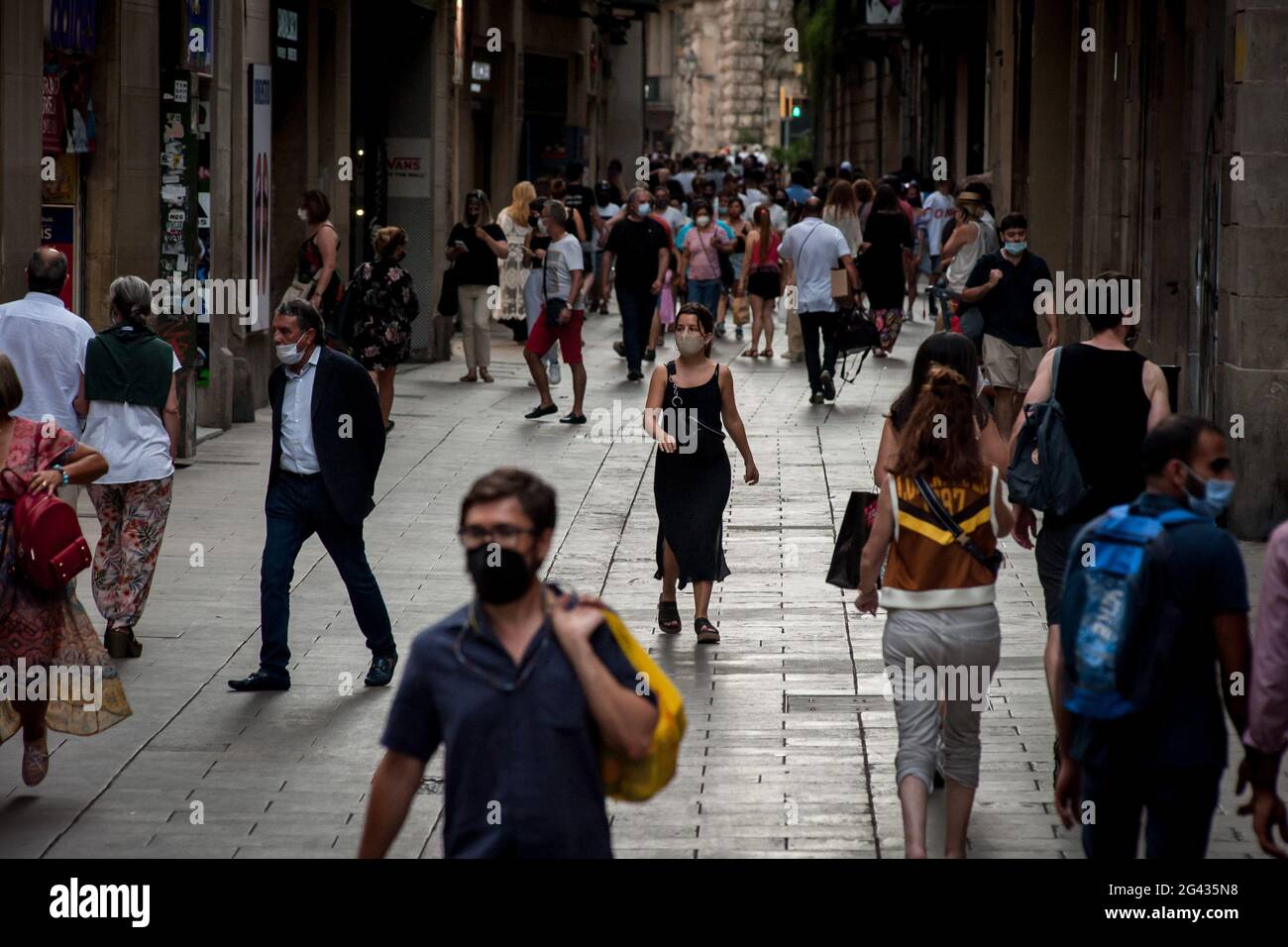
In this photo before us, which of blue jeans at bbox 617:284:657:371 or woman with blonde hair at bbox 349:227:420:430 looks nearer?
woman with blonde hair at bbox 349:227:420:430

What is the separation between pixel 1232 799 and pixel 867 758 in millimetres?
1338

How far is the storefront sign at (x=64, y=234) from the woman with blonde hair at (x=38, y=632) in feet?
24.1

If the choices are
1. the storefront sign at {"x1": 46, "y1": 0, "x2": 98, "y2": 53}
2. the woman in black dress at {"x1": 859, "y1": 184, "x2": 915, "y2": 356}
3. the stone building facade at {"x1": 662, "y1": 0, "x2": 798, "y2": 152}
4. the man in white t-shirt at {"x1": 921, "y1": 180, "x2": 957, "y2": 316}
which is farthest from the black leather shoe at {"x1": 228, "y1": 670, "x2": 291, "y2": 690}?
the stone building facade at {"x1": 662, "y1": 0, "x2": 798, "y2": 152}

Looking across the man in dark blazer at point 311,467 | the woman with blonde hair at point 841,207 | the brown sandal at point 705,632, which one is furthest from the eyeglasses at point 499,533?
the woman with blonde hair at point 841,207

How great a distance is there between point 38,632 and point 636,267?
45.1 feet

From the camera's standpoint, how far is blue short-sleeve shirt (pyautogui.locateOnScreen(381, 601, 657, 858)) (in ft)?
13.8

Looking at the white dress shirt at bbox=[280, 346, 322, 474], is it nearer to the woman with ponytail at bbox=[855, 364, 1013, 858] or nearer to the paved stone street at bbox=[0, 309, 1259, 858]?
the paved stone street at bbox=[0, 309, 1259, 858]

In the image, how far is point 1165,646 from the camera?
200 inches

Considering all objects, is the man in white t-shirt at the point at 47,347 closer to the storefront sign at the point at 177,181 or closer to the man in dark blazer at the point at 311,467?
the man in dark blazer at the point at 311,467

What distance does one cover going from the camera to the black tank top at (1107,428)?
23.7 ft

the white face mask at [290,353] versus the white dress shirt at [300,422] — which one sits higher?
the white face mask at [290,353]

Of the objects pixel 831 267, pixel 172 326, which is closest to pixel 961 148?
pixel 831 267

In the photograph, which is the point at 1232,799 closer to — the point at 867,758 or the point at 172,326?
the point at 867,758

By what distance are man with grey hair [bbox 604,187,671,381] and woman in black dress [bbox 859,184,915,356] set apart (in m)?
2.32
